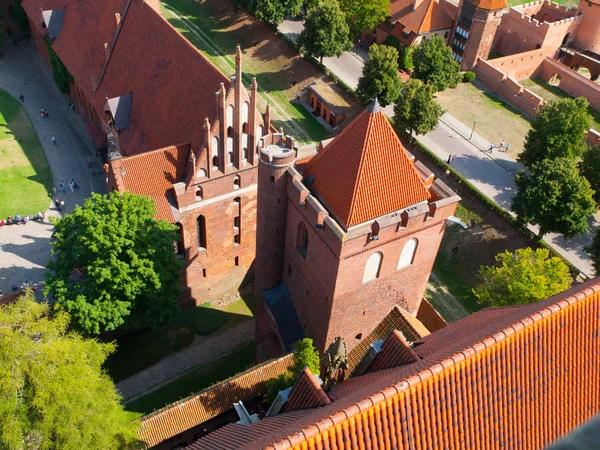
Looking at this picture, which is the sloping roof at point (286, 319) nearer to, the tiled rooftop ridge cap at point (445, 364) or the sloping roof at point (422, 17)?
the tiled rooftop ridge cap at point (445, 364)

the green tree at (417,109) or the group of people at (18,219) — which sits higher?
the green tree at (417,109)

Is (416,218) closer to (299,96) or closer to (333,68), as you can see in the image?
(299,96)

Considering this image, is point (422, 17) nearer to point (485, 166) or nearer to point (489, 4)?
point (489, 4)

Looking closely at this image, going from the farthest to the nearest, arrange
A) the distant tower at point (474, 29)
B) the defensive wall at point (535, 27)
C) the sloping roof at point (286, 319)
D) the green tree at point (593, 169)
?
the defensive wall at point (535, 27), the distant tower at point (474, 29), the green tree at point (593, 169), the sloping roof at point (286, 319)

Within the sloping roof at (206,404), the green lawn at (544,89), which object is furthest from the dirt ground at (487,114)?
the sloping roof at (206,404)

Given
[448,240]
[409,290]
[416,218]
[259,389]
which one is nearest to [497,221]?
[448,240]

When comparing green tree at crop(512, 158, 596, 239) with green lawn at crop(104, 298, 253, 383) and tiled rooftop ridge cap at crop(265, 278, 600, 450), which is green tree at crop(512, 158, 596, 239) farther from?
tiled rooftop ridge cap at crop(265, 278, 600, 450)

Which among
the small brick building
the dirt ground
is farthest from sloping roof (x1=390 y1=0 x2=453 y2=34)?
the small brick building

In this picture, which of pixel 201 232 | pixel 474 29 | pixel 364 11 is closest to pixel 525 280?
pixel 201 232
